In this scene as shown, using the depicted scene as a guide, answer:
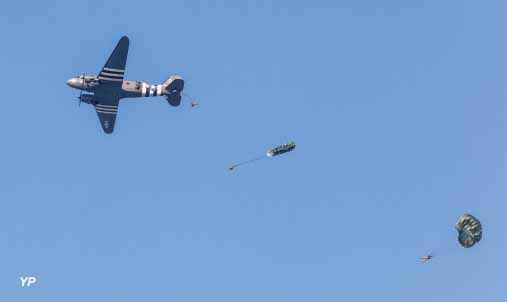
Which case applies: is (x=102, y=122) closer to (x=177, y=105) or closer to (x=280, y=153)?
(x=177, y=105)

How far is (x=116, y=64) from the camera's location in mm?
174875

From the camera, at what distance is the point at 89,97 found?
178m

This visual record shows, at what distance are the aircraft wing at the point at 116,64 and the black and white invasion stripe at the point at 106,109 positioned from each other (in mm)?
8443

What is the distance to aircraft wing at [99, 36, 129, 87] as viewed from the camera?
173750 millimetres

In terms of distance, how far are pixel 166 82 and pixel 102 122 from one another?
18.0 metres

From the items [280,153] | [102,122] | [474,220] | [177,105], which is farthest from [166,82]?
[474,220]

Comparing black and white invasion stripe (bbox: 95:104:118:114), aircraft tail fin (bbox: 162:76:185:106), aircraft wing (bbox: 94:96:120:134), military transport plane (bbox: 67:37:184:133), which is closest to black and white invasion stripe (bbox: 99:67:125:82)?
military transport plane (bbox: 67:37:184:133)

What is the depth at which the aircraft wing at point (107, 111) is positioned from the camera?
180750mm

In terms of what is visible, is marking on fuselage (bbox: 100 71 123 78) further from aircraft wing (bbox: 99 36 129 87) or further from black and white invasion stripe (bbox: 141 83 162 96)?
black and white invasion stripe (bbox: 141 83 162 96)

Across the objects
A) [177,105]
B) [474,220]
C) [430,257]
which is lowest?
[430,257]

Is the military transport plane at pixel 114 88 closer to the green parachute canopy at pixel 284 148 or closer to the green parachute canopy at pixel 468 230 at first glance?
the green parachute canopy at pixel 284 148


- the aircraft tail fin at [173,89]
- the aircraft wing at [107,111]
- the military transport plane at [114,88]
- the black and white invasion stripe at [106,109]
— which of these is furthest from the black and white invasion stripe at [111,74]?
the aircraft tail fin at [173,89]

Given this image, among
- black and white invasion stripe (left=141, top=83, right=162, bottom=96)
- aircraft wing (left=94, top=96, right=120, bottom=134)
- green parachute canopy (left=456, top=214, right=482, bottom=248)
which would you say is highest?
black and white invasion stripe (left=141, top=83, right=162, bottom=96)

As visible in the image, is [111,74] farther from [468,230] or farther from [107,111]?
[468,230]
